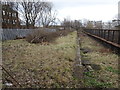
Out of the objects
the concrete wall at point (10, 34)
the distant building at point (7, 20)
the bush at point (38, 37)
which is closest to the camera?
the bush at point (38, 37)

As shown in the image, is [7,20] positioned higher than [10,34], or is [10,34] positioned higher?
[7,20]

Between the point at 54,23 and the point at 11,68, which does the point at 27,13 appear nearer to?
the point at 54,23

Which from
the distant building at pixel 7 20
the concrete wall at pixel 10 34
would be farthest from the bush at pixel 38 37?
the distant building at pixel 7 20

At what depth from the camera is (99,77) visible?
534 cm

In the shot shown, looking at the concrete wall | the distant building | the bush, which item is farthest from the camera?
the distant building

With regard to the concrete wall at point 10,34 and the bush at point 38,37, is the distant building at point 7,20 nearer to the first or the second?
the concrete wall at point 10,34

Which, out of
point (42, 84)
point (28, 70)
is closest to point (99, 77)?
point (42, 84)

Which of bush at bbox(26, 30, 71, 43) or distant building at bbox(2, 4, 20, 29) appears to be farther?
distant building at bbox(2, 4, 20, 29)

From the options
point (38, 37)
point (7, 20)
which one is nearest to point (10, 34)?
point (38, 37)

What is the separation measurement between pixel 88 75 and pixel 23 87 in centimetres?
228

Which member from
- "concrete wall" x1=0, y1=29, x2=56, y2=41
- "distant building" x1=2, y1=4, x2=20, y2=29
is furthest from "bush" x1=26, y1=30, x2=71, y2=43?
"distant building" x1=2, y1=4, x2=20, y2=29

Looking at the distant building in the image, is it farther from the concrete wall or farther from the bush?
the bush

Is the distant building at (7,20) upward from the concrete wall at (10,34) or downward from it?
upward

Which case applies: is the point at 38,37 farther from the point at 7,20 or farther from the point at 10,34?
the point at 7,20
